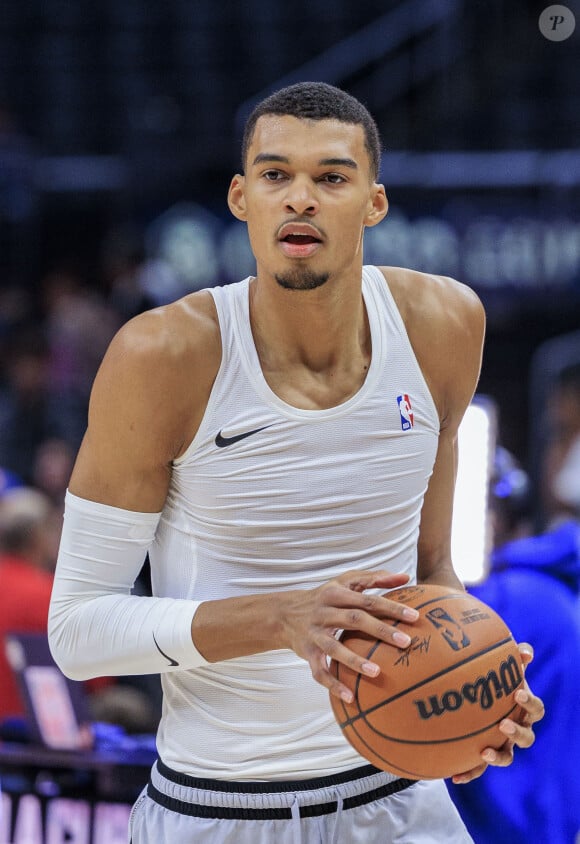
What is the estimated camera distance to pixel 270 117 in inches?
99.5

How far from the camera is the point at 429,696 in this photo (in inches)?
86.6

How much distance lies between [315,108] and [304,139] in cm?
8

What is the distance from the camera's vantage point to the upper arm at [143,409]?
2.42 meters

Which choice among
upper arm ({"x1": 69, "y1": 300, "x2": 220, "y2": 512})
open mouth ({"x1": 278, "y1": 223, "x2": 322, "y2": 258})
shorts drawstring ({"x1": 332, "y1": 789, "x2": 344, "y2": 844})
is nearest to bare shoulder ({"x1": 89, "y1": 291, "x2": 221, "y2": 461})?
upper arm ({"x1": 69, "y1": 300, "x2": 220, "y2": 512})

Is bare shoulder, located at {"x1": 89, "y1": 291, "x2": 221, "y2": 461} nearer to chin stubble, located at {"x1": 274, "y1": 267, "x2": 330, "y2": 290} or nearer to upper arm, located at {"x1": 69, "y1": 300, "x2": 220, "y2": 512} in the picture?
upper arm, located at {"x1": 69, "y1": 300, "x2": 220, "y2": 512}

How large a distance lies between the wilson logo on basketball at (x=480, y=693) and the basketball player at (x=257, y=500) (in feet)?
0.26

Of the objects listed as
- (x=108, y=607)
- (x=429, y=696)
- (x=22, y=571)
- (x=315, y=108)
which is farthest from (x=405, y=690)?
(x=22, y=571)

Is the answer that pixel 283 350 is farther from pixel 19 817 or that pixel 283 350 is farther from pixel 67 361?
pixel 67 361

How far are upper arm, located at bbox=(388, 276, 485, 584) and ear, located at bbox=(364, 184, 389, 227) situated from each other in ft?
0.70

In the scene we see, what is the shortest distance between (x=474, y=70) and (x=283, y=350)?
777 cm

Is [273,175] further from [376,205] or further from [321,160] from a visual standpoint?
[376,205]

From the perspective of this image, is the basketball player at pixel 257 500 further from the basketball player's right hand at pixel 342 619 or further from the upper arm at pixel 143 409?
the basketball player's right hand at pixel 342 619

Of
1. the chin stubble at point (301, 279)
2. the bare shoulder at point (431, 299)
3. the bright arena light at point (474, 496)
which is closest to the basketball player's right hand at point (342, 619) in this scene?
the chin stubble at point (301, 279)

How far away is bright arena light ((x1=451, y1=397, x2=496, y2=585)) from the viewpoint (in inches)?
182
